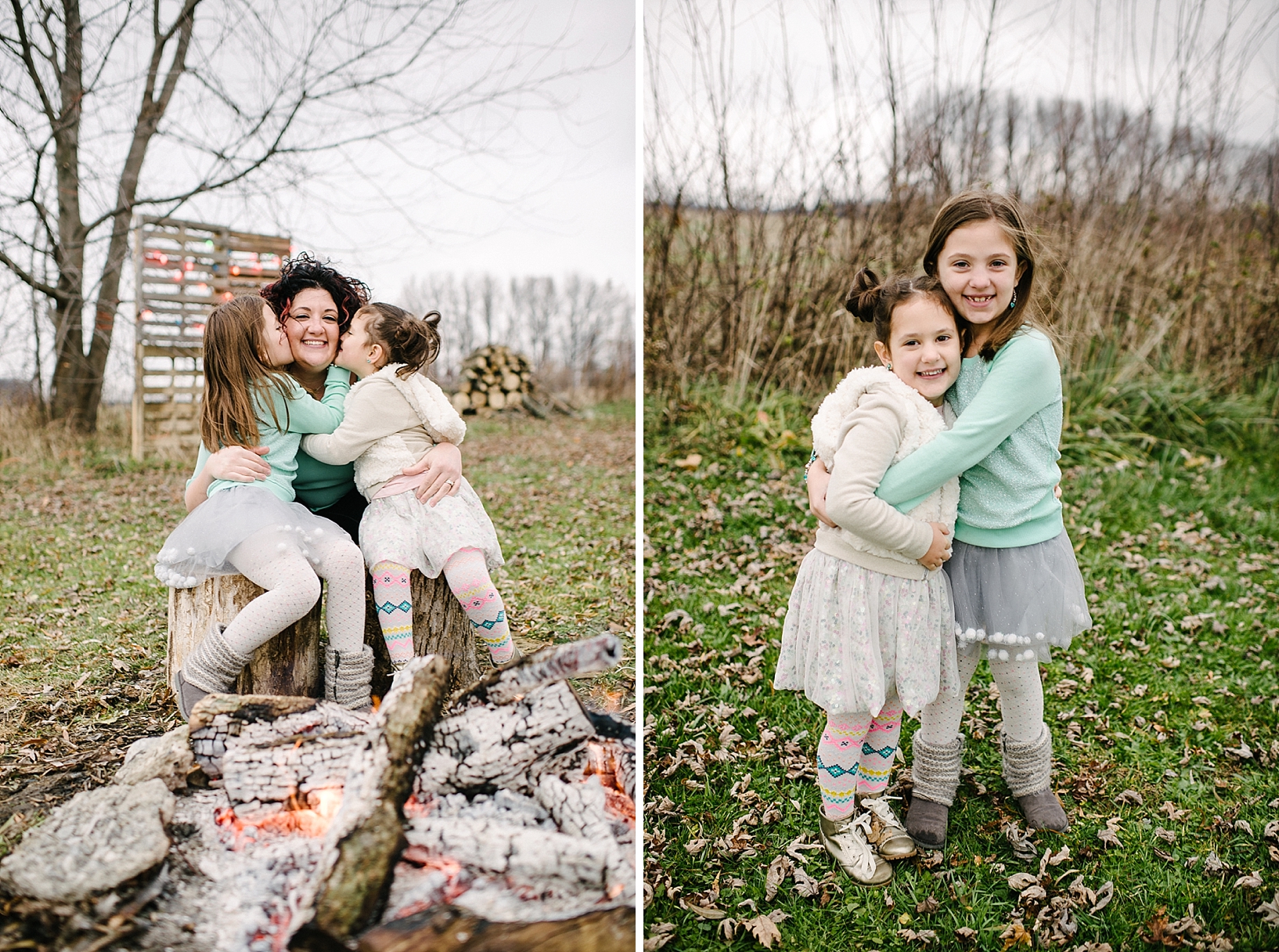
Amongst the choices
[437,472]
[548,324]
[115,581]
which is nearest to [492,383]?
[548,324]

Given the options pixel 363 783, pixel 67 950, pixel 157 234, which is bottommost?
pixel 67 950

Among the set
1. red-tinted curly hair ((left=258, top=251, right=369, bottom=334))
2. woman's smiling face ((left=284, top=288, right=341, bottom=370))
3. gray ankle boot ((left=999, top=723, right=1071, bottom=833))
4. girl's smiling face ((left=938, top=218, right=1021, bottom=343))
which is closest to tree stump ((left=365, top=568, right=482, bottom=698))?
woman's smiling face ((left=284, top=288, right=341, bottom=370))

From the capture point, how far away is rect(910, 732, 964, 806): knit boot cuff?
2.09 metres

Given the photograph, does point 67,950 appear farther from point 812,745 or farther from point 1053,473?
point 1053,473

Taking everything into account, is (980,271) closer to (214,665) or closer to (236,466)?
(236,466)

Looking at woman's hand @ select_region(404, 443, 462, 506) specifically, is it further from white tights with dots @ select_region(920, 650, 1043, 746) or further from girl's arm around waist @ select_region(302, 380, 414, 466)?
white tights with dots @ select_region(920, 650, 1043, 746)

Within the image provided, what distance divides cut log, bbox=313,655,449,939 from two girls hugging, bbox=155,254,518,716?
43 cm

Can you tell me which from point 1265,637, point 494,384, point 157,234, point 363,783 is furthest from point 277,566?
point 494,384

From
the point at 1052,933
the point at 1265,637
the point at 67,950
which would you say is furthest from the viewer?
the point at 1265,637

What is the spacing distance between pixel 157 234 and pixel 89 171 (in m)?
0.47

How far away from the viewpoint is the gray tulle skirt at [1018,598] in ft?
6.25

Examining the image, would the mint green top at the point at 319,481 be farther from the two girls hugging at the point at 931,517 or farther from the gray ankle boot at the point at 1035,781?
the gray ankle boot at the point at 1035,781

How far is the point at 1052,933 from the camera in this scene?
1.83 meters

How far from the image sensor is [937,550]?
72.7 inches
